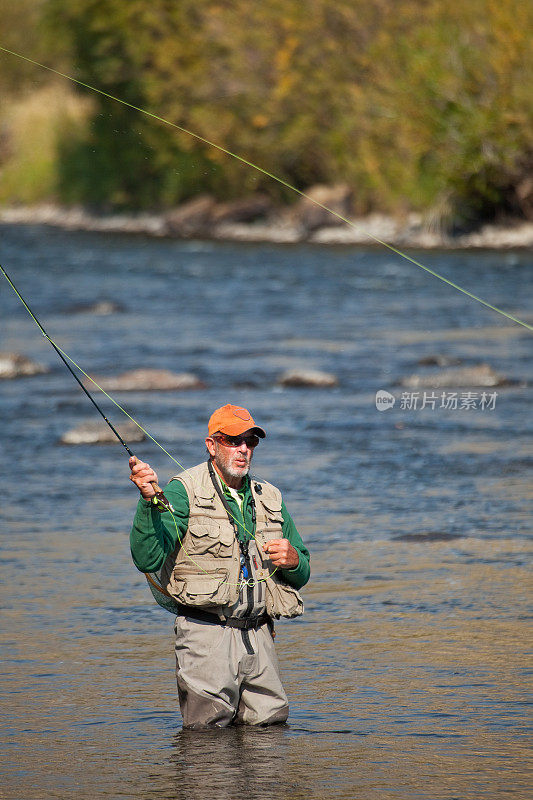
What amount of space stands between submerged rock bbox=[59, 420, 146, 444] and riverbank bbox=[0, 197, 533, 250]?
13425mm

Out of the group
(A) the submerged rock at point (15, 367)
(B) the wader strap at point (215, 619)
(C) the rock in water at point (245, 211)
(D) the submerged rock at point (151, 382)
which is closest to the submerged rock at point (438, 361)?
(D) the submerged rock at point (151, 382)

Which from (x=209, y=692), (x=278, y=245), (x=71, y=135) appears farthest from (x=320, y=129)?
(x=209, y=692)

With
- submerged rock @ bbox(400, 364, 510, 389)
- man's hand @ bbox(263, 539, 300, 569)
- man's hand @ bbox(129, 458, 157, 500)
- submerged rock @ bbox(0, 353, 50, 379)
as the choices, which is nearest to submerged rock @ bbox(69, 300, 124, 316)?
submerged rock @ bbox(0, 353, 50, 379)

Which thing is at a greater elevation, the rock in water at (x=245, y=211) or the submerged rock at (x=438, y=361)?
the rock in water at (x=245, y=211)

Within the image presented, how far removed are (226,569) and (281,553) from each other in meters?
0.19

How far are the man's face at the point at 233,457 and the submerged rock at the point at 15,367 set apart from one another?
31.9ft

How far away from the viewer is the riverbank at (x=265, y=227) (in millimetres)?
26984

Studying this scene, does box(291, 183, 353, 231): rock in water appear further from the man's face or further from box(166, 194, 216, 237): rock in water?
the man's face

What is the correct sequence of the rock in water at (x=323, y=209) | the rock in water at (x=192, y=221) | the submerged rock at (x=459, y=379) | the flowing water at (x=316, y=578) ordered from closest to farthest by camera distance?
the flowing water at (x=316, y=578) → the submerged rock at (x=459, y=379) → the rock in water at (x=323, y=209) → the rock in water at (x=192, y=221)

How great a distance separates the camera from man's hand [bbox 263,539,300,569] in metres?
4.29

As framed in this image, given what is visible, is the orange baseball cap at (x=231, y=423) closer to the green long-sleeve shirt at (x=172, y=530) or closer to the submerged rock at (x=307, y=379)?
the green long-sleeve shirt at (x=172, y=530)

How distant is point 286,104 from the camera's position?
112ft

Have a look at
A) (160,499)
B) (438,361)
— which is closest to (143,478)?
(160,499)

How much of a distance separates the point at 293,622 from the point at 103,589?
3.19ft
